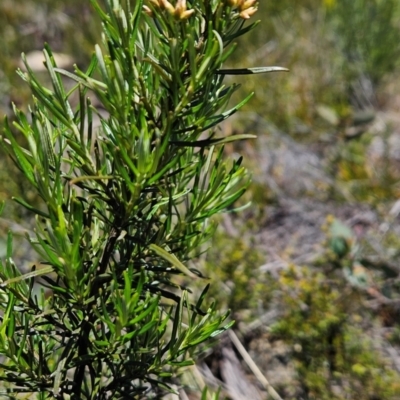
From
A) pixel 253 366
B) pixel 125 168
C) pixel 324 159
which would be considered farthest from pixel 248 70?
pixel 324 159

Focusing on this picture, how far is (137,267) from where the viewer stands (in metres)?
0.81

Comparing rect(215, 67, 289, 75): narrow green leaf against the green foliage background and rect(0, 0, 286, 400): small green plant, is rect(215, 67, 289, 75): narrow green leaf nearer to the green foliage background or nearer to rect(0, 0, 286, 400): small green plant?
rect(0, 0, 286, 400): small green plant

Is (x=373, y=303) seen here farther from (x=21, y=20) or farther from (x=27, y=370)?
(x=21, y=20)

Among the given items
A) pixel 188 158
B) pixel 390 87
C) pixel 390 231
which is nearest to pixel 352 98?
pixel 390 87

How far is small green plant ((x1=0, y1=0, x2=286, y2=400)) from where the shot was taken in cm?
65

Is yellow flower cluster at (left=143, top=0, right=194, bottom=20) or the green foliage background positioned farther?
the green foliage background

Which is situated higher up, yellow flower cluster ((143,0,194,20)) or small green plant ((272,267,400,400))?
yellow flower cluster ((143,0,194,20))

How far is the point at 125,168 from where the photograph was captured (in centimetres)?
71

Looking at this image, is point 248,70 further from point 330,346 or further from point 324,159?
point 324,159

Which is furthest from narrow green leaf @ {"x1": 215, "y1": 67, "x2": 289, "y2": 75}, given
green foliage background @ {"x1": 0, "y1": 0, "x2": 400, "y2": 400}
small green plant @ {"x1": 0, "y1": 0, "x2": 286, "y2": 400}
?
green foliage background @ {"x1": 0, "y1": 0, "x2": 400, "y2": 400}

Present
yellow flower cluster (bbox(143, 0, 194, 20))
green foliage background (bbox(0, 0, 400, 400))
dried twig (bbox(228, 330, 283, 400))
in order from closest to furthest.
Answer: yellow flower cluster (bbox(143, 0, 194, 20))
dried twig (bbox(228, 330, 283, 400))
green foliage background (bbox(0, 0, 400, 400))

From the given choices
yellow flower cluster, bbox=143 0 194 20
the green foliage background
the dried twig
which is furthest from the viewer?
the green foliage background

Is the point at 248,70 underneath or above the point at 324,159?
underneath

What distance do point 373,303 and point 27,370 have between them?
1.54 metres
